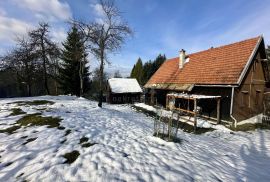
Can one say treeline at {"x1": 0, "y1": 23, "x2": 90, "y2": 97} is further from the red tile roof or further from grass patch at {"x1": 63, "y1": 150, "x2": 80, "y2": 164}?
grass patch at {"x1": 63, "y1": 150, "x2": 80, "y2": 164}

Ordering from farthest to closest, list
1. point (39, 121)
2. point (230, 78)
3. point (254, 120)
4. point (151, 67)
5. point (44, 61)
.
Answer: point (151, 67), point (44, 61), point (254, 120), point (230, 78), point (39, 121)

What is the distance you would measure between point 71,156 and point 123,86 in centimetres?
2555

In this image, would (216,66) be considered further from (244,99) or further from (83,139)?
(83,139)

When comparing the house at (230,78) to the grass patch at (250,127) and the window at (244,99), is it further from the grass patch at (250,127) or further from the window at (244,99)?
the grass patch at (250,127)

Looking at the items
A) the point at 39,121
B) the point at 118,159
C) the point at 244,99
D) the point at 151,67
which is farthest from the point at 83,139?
the point at 151,67

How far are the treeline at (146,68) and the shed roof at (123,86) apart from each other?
19956 millimetres

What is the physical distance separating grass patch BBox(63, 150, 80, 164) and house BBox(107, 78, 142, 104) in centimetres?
2360

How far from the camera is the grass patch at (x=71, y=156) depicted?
5301 millimetres

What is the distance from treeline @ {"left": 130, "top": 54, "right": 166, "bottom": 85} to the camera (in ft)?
171

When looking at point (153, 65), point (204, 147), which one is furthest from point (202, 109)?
point (153, 65)

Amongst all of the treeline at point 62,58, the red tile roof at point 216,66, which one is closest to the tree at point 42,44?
the treeline at point 62,58

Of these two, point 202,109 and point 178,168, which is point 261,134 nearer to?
point 202,109

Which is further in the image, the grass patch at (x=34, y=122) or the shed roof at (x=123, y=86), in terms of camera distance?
the shed roof at (x=123, y=86)

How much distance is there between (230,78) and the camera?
13680mm
